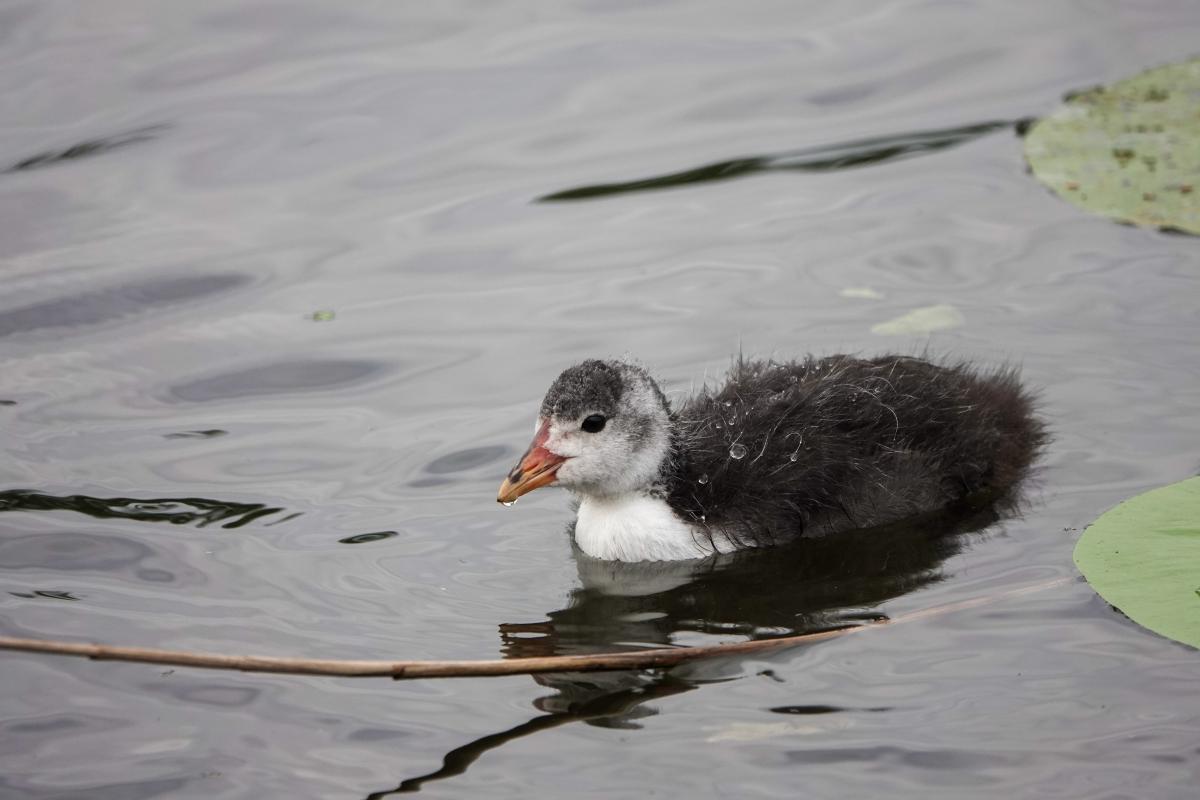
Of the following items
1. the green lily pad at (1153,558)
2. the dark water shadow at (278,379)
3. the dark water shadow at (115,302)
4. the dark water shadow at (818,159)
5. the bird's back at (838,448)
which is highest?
the dark water shadow at (818,159)

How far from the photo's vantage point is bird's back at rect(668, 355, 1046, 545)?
674cm

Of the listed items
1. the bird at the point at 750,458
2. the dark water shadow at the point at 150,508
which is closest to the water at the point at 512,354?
the dark water shadow at the point at 150,508

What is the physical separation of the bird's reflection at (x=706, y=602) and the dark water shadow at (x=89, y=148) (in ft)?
19.0

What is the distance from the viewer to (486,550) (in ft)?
22.4

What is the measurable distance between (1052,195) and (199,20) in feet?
22.1

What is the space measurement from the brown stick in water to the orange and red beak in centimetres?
103

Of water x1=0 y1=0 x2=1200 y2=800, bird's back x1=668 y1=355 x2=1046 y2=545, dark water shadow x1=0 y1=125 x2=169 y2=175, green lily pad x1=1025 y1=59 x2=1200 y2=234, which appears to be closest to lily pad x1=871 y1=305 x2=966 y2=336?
water x1=0 y1=0 x2=1200 y2=800

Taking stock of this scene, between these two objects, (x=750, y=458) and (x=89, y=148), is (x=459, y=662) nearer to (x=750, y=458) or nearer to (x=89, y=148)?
(x=750, y=458)

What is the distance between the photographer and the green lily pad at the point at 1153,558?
5457 mm

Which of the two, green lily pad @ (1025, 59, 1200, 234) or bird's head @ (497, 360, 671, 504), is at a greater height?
green lily pad @ (1025, 59, 1200, 234)

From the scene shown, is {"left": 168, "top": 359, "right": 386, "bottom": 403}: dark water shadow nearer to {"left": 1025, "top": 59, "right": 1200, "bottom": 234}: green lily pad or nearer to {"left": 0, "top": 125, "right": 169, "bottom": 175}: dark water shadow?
{"left": 0, "top": 125, "right": 169, "bottom": 175}: dark water shadow

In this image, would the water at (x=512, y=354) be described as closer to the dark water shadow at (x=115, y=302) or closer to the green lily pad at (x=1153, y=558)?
the dark water shadow at (x=115, y=302)

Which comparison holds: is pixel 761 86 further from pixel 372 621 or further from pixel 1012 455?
pixel 372 621

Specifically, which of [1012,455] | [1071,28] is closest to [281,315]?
[1012,455]
